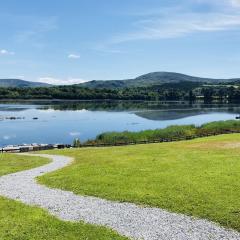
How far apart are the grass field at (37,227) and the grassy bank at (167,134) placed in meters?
45.0

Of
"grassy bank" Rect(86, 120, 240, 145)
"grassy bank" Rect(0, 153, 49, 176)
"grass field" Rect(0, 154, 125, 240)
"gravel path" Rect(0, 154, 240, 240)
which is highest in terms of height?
"grass field" Rect(0, 154, 125, 240)

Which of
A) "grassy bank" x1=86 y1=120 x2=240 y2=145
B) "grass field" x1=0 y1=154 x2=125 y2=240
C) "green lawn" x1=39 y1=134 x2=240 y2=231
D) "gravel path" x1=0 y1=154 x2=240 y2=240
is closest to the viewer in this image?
"grass field" x1=0 y1=154 x2=125 y2=240

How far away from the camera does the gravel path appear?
21.2 m

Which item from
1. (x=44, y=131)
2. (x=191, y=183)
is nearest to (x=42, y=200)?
(x=191, y=183)

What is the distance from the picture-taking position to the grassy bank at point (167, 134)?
75875mm

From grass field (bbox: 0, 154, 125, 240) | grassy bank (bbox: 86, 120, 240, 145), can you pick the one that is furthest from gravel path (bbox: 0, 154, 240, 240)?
grassy bank (bbox: 86, 120, 240, 145)

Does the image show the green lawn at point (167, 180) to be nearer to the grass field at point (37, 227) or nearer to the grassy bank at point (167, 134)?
the grass field at point (37, 227)

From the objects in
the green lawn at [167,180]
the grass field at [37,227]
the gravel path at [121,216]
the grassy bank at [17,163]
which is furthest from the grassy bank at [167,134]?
the grass field at [37,227]

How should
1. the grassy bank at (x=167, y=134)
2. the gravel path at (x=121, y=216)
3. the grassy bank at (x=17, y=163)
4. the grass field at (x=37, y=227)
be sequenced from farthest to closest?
the grassy bank at (x=167, y=134) < the grassy bank at (x=17, y=163) < the gravel path at (x=121, y=216) < the grass field at (x=37, y=227)

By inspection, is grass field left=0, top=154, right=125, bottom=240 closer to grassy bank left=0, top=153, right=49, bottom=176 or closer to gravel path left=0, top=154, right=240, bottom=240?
gravel path left=0, top=154, right=240, bottom=240

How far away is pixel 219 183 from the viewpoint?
31.4 metres

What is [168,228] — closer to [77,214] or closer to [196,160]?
[77,214]

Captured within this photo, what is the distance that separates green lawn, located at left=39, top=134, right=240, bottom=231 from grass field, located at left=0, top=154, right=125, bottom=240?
5.37 meters

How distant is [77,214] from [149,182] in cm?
898
